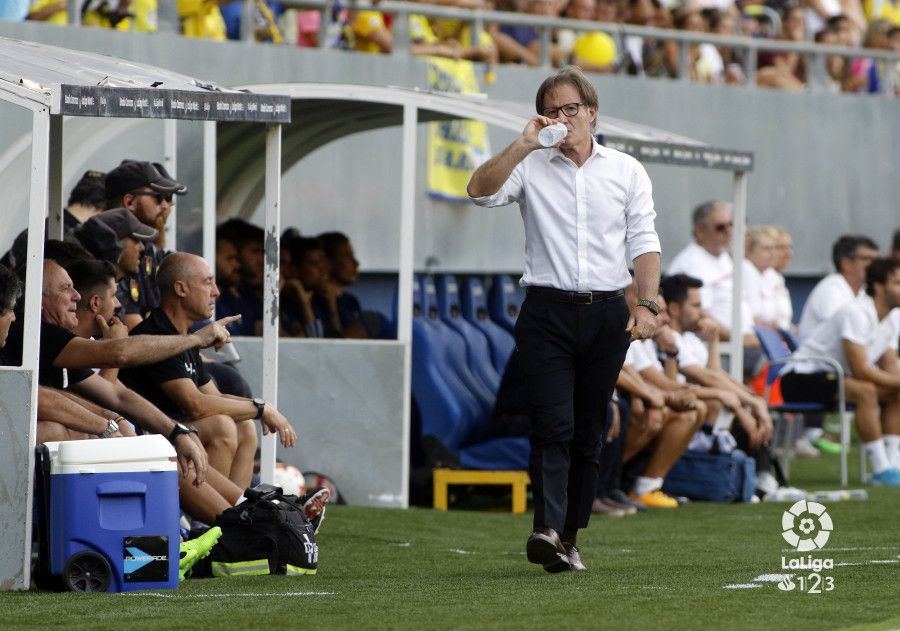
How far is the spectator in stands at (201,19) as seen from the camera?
45.8ft

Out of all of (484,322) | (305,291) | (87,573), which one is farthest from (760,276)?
(87,573)

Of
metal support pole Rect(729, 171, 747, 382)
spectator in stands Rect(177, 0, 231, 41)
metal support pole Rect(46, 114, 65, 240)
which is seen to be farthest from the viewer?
spectator in stands Rect(177, 0, 231, 41)

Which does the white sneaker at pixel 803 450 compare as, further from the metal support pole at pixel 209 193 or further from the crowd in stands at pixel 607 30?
the metal support pole at pixel 209 193

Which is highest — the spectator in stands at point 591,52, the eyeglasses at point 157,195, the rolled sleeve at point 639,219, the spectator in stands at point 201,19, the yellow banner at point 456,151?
the spectator in stands at point 591,52

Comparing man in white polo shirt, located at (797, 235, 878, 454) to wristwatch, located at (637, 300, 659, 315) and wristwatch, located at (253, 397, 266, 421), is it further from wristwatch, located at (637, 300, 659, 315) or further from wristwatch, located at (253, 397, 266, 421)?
wristwatch, located at (637, 300, 659, 315)

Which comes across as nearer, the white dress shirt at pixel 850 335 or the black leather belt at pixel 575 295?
the black leather belt at pixel 575 295

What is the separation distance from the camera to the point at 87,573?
6.93m

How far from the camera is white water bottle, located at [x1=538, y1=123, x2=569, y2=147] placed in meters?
6.85

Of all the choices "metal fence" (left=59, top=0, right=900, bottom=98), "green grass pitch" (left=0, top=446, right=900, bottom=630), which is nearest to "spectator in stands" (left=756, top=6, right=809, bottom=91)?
"metal fence" (left=59, top=0, right=900, bottom=98)

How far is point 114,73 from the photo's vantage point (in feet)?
25.6

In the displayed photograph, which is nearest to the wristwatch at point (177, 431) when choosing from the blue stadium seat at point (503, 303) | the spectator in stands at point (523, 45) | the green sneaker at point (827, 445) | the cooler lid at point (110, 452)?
the cooler lid at point (110, 452)

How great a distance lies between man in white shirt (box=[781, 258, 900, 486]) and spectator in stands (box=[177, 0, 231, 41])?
4.97m

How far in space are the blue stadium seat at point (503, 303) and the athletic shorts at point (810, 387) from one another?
1979 millimetres

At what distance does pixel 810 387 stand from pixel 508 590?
6988 mm
